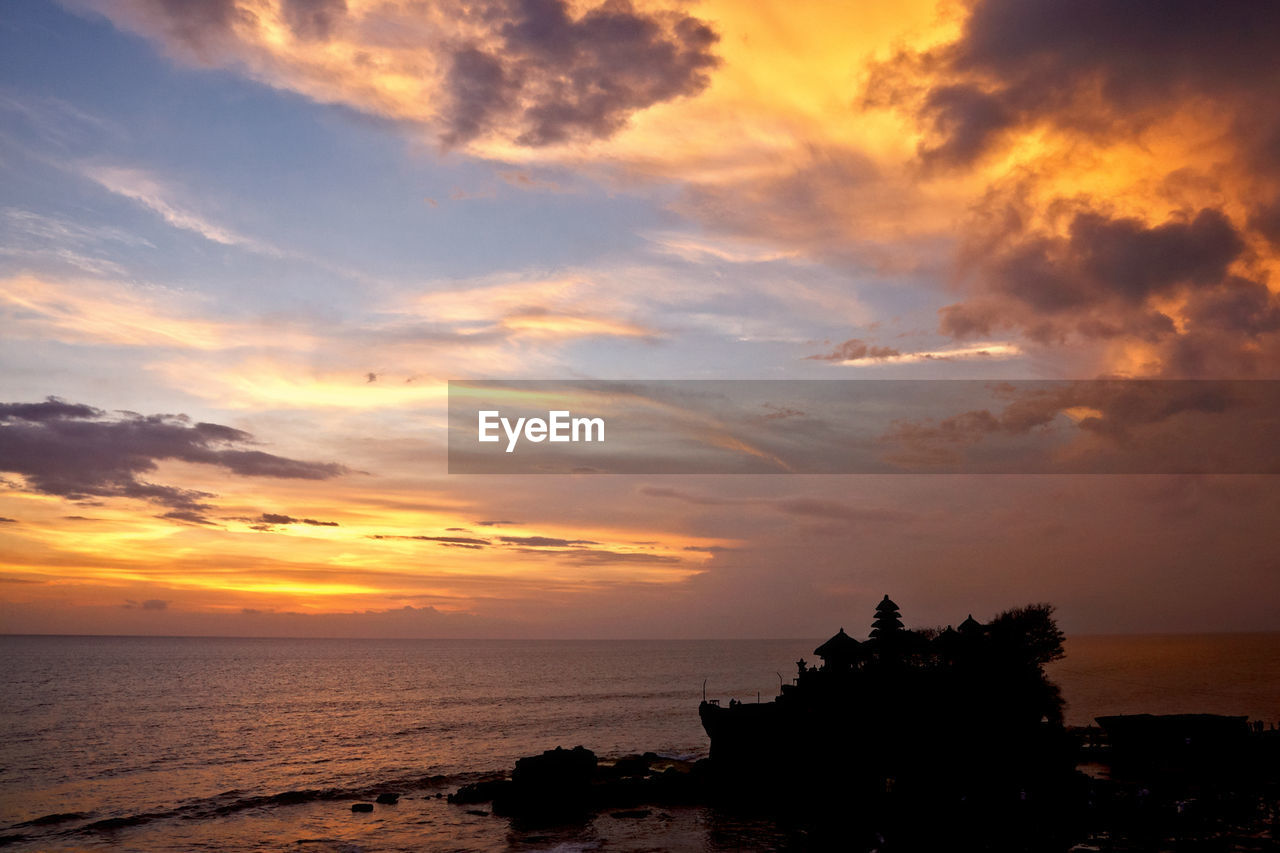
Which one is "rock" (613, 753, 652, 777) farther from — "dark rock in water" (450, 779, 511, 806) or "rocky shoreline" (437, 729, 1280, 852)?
"dark rock in water" (450, 779, 511, 806)

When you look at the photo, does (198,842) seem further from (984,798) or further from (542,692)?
(542,692)

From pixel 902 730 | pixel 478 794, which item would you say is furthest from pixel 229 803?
pixel 902 730

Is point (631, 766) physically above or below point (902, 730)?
below

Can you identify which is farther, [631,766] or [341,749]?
[341,749]

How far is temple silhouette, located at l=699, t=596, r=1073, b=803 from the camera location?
55.9m

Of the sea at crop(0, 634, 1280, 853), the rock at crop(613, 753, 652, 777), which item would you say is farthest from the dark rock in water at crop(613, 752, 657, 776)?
the sea at crop(0, 634, 1280, 853)

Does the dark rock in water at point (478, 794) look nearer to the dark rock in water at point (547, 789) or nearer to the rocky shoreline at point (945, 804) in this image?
the rocky shoreline at point (945, 804)

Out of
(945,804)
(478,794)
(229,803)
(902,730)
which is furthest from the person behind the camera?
(229,803)

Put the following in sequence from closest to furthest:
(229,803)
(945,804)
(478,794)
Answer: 1. (945,804)
2. (478,794)
3. (229,803)

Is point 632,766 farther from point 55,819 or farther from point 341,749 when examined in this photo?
point 55,819

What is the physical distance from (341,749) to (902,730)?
63079 millimetres

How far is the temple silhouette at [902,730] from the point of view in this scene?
55.9 meters

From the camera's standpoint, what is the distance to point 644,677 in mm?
199125

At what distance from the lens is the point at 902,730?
57.7 metres
